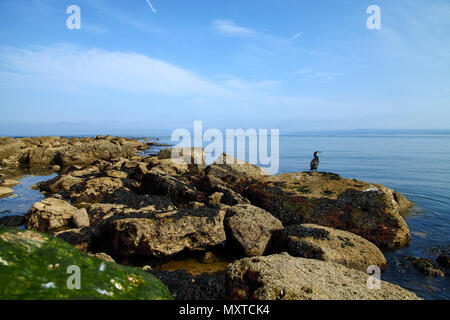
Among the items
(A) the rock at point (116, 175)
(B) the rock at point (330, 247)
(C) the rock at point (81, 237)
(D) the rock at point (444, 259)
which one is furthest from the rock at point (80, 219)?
(D) the rock at point (444, 259)

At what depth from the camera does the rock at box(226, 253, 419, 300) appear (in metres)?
4.16

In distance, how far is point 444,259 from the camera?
7.53 m

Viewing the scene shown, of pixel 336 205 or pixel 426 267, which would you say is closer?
pixel 426 267

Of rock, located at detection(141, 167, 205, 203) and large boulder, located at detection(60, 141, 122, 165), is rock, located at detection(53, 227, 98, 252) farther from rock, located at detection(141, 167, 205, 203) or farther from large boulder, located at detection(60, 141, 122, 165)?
large boulder, located at detection(60, 141, 122, 165)

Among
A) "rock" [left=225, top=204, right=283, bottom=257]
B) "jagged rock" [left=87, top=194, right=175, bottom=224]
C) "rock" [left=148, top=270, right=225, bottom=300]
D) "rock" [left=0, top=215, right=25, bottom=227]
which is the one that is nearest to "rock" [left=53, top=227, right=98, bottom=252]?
"jagged rock" [left=87, top=194, right=175, bottom=224]

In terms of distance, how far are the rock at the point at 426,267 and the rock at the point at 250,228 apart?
163 inches

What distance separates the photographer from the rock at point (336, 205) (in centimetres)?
864

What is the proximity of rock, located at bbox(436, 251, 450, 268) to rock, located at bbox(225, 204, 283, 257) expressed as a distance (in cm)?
508

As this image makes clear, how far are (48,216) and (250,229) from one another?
730cm

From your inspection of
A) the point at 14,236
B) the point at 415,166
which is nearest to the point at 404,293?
the point at 14,236

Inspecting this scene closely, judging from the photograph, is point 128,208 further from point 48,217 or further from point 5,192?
point 5,192

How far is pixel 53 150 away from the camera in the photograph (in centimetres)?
2672

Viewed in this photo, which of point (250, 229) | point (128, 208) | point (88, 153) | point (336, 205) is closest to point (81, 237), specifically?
point (128, 208)

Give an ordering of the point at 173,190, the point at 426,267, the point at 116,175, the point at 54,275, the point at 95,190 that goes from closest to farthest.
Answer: the point at 54,275 → the point at 426,267 → the point at 173,190 → the point at 95,190 → the point at 116,175
